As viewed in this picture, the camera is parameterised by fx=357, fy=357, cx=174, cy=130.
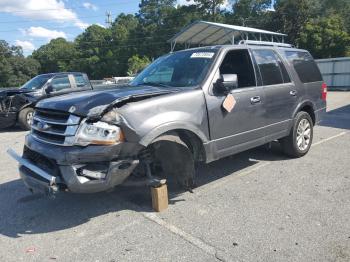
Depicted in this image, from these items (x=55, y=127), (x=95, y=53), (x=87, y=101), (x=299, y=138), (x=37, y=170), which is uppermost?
(x=95, y=53)

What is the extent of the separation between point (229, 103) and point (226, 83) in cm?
35

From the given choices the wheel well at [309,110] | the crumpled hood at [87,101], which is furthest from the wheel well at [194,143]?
the wheel well at [309,110]

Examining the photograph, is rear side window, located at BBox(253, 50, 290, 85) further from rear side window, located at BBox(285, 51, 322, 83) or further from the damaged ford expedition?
rear side window, located at BBox(285, 51, 322, 83)

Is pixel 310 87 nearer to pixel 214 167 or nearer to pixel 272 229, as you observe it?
pixel 214 167

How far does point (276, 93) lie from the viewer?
5762mm

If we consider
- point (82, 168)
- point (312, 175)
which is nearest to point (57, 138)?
point (82, 168)

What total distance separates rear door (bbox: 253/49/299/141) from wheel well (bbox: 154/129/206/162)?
148 centimetres

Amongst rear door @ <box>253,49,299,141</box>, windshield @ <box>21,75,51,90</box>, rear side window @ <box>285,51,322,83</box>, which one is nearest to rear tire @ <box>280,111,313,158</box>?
rear door @ <box>253,49,299,141</box>

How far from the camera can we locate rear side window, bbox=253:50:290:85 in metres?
5.64

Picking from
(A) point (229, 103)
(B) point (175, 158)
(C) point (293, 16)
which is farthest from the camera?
(C) point (293, 16)

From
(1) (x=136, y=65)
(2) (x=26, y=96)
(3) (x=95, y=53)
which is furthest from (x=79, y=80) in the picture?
(3) (x=95, y=53)

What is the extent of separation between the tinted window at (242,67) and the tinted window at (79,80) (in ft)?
27.1

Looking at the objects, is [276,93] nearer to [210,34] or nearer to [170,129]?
[170,129]

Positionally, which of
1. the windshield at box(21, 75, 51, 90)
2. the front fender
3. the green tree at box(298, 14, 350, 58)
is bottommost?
the front fender
